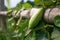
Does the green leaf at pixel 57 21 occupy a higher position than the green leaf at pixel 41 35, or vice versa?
the green leaf at pixel 57 21

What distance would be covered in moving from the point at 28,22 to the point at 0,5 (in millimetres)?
207

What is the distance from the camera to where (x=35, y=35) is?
22.1 inches

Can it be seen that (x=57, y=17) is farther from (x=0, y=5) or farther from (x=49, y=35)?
(x=0, y=5)

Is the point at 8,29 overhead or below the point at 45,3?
below

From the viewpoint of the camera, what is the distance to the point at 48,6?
56 cm

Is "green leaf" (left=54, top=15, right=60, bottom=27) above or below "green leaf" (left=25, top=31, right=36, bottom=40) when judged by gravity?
above

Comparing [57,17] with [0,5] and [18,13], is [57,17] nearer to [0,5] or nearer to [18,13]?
[18,13]

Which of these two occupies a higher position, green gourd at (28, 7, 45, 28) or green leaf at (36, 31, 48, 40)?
green gourd at (28, 7, 45, 28)

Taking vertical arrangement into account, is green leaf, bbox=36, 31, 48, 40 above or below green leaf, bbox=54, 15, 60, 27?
below

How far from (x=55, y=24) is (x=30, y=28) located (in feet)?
0.27

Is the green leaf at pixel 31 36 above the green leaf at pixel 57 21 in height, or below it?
below

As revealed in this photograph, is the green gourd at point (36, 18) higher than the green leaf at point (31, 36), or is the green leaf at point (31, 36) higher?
the green gourd at point (36, 18)

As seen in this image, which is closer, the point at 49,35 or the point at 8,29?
the point at 49,35

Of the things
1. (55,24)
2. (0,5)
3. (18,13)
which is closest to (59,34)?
(55,24)
